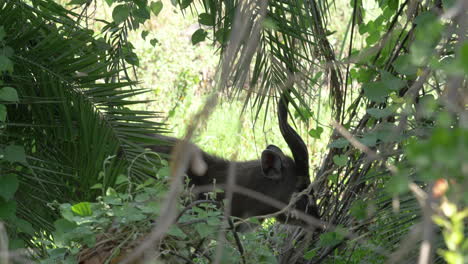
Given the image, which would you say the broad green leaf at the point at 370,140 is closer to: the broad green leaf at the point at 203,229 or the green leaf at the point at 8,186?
the broad green leaf at the point at 203,229

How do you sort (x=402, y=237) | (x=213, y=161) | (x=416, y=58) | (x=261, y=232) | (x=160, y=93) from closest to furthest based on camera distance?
(x=416, y=58)
(x=402, y=237)
(x=261, y=232)
(x=213, y=161)
(x=160, y=93)

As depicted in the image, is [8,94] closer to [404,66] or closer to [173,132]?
[173,132]

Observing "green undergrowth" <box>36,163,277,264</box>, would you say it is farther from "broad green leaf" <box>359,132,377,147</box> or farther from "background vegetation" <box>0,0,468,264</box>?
"broad green leaf" <box>359,132,377,147</box>

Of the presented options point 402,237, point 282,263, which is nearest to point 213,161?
point 282,263

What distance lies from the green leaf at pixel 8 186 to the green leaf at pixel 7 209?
3.2 inches

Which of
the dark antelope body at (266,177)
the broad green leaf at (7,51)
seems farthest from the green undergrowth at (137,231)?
the dark antelope body at (266,177)

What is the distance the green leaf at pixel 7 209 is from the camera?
4.03m

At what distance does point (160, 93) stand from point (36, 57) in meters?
6.19

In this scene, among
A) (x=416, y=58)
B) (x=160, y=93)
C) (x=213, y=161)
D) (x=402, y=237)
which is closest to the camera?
(x=416, y=58)

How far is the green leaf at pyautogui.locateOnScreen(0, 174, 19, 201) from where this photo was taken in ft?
13.0

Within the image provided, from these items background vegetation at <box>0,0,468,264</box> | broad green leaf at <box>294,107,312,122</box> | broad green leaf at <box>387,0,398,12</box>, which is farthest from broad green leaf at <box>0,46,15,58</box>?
broad green leaf at <box>387,0,398,12</box>

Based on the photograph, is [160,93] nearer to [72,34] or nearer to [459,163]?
[72,34]

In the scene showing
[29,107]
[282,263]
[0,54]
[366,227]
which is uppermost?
[0,54]

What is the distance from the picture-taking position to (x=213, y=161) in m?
7.06
